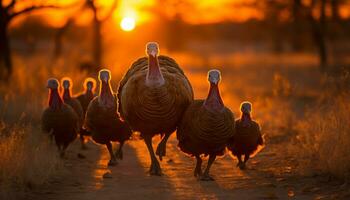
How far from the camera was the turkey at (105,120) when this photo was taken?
11383 mm

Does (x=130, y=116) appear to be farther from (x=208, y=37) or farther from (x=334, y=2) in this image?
(x=208, y=37)

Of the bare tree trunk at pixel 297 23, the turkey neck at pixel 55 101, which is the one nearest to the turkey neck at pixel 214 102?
the turkey neck at pixel 55 101

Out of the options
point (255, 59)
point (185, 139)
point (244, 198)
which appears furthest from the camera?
point (255, 59)

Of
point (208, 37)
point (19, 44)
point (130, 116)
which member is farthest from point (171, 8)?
point (130, 116)

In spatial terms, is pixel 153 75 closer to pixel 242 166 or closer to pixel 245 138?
pixel 245 138

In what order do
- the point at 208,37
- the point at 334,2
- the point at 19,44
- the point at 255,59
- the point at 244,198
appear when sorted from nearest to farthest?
the point at 244,198
the point at 334,2
the point at 255,59
the point at 19,44
the point at 208,37

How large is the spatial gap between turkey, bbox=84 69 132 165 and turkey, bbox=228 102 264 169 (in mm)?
1809

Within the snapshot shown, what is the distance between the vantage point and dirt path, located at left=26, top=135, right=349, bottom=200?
891cm

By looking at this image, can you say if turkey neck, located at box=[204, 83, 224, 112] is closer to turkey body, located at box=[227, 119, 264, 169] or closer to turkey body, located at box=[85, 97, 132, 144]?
turkey body, located at box=[227, 119, 264, 169]

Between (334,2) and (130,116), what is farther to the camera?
(334,2)

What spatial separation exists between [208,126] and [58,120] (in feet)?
10.2

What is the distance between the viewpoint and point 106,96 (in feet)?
37.6

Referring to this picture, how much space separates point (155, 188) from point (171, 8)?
203ft

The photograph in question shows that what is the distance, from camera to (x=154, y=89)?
9.81m
